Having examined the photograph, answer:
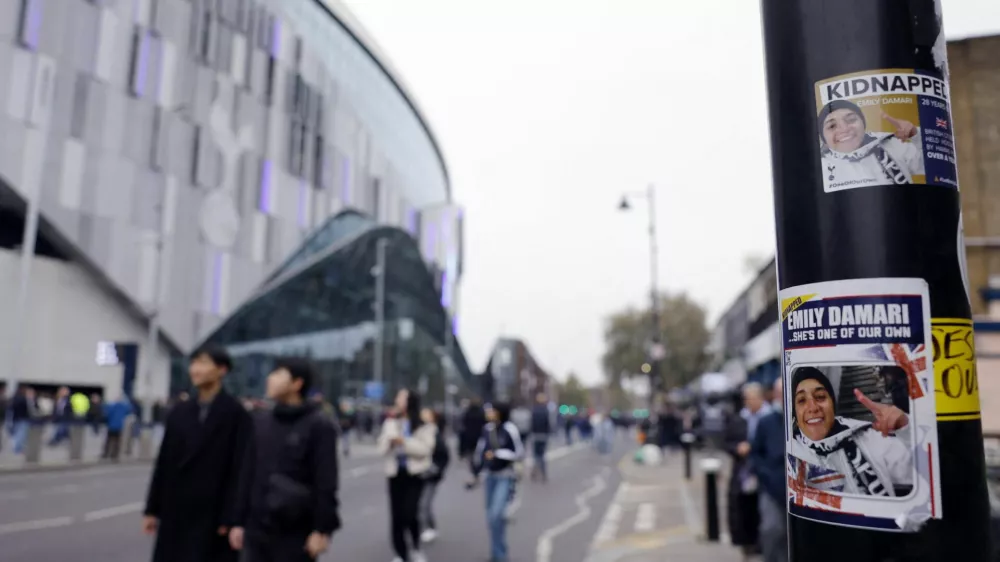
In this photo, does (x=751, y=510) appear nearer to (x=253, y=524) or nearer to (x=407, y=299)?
(x=253, y=524)

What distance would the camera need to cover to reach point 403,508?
7.84 meters

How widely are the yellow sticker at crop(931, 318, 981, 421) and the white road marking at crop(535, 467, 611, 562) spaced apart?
7231 millimetres

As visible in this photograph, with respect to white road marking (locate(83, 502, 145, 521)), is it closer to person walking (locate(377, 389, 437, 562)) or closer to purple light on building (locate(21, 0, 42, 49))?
person walking (locate(377, 389, 437, 562))

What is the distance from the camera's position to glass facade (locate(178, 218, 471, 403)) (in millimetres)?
41781

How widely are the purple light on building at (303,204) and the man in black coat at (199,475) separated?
142ft

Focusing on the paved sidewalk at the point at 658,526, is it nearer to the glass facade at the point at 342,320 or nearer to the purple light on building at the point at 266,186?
the glass facade at the point at 342,320

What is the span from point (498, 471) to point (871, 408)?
23.2 feet

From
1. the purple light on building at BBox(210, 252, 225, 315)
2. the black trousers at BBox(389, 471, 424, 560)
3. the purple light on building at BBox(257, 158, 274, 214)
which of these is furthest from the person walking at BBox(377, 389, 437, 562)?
the purple light on building at BBox(257, 158, 274, 214)

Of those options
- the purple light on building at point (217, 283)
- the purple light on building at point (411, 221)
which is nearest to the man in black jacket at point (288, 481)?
the purple light on building at point (217, 283)

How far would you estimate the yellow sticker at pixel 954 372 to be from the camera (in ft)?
6.18

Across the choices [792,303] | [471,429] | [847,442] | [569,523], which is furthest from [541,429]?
[847,442]

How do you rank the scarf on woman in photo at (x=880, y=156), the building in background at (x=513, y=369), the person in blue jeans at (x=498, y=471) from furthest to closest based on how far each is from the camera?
the building in background at (x=513, y=369) → the person in blue jeans at (x=498, y=471) → the scarf on woman in photo at (x=880, y=156)

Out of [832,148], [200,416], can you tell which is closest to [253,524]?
[200,416]

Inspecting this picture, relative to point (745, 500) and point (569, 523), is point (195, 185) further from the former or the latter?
point (745, 500)
